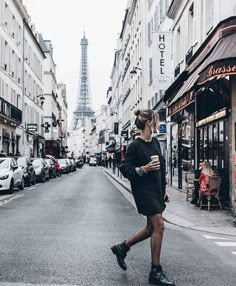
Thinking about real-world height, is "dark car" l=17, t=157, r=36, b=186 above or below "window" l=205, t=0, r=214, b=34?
below

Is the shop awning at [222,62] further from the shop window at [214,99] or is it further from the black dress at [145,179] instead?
the black dress at [145,179]

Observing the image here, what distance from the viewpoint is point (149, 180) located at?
5.79m

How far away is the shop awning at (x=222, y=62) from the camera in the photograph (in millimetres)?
11062

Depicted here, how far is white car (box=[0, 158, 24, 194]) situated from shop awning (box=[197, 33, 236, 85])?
10613 millimetres

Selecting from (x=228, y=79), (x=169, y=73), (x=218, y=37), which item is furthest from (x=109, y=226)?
(x=169, y=73)

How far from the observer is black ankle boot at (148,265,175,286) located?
18.1 feet

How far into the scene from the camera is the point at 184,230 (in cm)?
1059

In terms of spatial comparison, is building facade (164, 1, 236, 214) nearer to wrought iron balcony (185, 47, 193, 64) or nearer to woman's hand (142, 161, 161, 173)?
wrought iron balcony (185, 47, 193, 64)

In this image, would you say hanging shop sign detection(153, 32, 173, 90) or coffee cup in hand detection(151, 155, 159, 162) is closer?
coffee cup in hand detection(151, 155, 159, 162)

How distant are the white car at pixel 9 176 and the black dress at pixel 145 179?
15239 millimetres

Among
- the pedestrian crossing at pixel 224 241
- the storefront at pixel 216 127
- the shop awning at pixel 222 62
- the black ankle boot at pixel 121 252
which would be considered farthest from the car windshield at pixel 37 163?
the black ankle boot at pixel 121 252

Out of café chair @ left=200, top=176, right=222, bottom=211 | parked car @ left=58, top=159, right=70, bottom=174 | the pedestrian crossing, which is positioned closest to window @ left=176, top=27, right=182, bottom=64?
café chair @ left=200, top=176, right=222, bottom=211

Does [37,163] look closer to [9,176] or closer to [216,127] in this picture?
[9,176]

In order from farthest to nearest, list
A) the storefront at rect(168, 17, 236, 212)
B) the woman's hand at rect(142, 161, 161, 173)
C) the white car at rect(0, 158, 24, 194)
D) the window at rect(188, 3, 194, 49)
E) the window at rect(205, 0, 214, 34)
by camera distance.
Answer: the white car at rect(0, 158, 24, 194), the window at rect(188, 3, 194, 49), the window at rect(205, 0, 214, 34), the storefront at rect(168, 17, 236, 212), the woman's hand at rect(142, 161, 161, 173)
